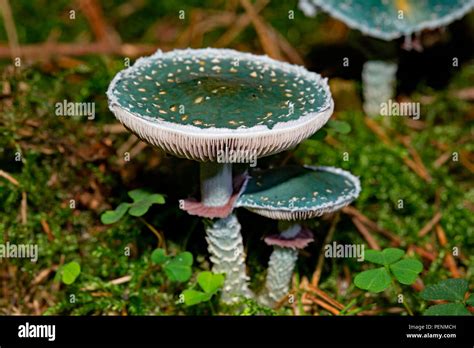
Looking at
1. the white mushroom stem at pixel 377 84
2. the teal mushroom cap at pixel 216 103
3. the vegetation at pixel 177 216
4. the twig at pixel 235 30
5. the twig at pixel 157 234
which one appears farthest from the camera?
the twig at pixel 235 30

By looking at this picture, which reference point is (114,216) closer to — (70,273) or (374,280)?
(70,273)

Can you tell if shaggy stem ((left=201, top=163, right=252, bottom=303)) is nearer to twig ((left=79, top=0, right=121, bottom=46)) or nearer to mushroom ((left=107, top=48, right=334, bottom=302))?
mushroom ((left=107, top=48, right=334, bottom=302))

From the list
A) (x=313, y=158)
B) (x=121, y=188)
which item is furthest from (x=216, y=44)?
(x=121, y=188)

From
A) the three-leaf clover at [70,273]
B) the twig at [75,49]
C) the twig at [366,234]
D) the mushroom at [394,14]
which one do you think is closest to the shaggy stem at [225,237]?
the three-leaf clover at [70,273]

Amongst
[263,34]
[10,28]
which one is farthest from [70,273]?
[10,28]

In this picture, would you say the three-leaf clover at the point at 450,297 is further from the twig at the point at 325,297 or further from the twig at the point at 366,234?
the twig at the point at 366,234

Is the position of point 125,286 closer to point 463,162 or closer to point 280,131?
point 280,131

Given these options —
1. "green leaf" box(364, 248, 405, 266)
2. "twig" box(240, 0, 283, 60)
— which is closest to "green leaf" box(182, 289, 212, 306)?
"green leaf" box(364, 248, 405, 266)

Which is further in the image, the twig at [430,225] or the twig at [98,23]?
the twig at [98,23]
